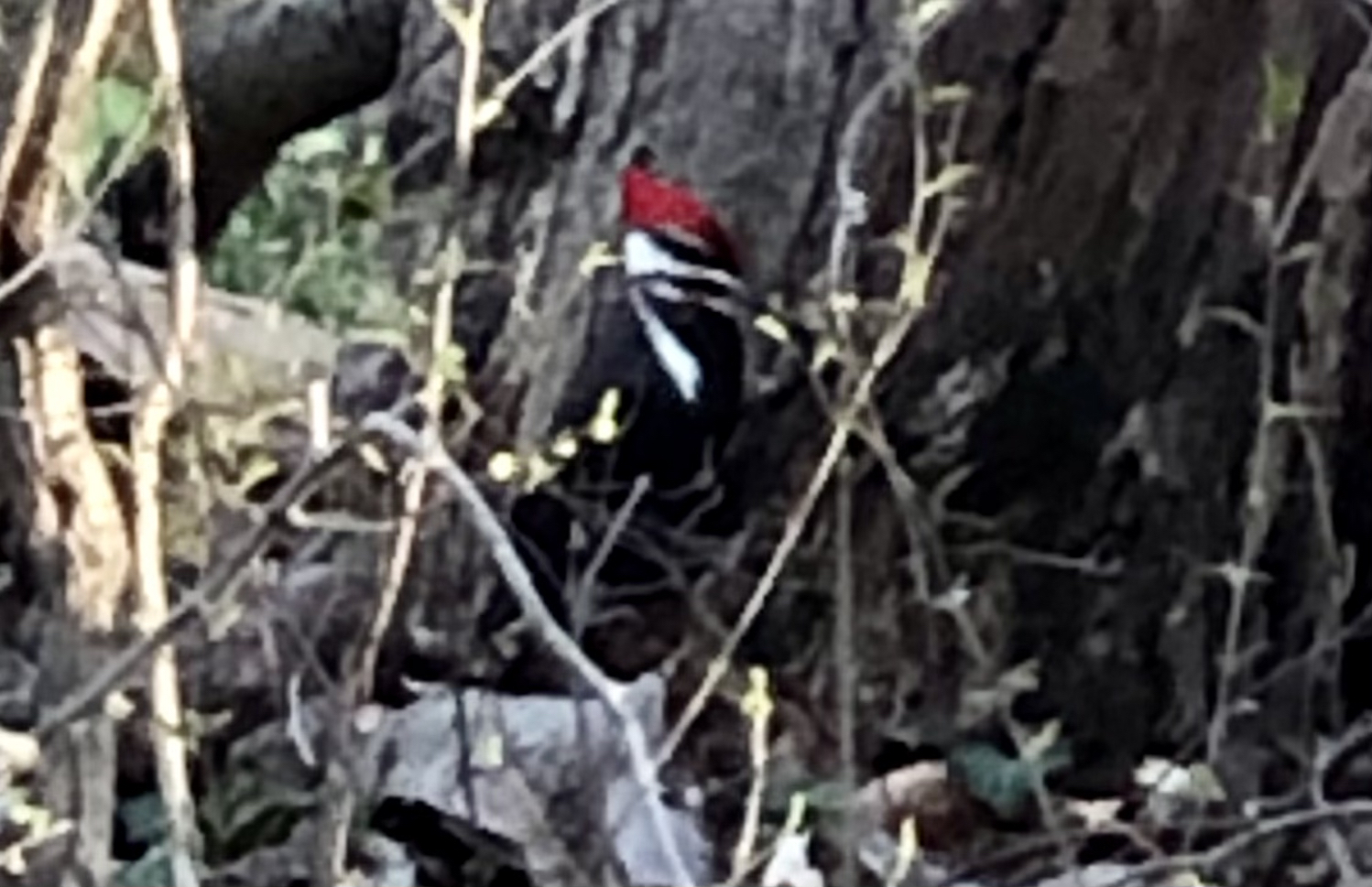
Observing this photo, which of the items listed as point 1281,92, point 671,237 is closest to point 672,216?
point 671,237

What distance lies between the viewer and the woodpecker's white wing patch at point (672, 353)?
107 inches

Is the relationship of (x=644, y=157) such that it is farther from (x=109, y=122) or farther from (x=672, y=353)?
(x=109, y=122)

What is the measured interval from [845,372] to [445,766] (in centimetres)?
43

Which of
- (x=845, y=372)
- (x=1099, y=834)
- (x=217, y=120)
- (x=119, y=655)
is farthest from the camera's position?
(x=217, y=120)

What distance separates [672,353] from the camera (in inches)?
108

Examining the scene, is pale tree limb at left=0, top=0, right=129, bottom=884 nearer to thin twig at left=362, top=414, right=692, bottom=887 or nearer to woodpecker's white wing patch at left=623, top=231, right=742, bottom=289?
thin twig at left=362, top=414, right=692, bottom=887

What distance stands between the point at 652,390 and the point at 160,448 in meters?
0.83

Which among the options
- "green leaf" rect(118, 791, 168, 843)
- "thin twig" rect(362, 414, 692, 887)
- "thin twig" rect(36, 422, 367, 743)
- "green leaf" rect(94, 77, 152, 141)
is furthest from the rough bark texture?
"thin twig" rect(36, 422, 367, 743)

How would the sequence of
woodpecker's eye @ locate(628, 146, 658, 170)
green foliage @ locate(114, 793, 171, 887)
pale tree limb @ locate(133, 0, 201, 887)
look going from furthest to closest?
woodpecker's eye @ locate(628, 146, 658, 170), green foliage @ locate(114, 793, 171, 887), pale tree limb @ locate(133, 0, 201, 887)

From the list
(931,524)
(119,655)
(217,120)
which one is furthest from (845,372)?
(217,120)

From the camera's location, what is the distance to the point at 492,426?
9.15 feet

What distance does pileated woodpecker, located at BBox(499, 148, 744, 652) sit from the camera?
2672 millimetres

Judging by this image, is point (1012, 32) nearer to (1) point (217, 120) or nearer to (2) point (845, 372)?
(2) point (845, 372)

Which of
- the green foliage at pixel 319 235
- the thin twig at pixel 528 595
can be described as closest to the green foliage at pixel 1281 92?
the green foliage at pixel 319 235
